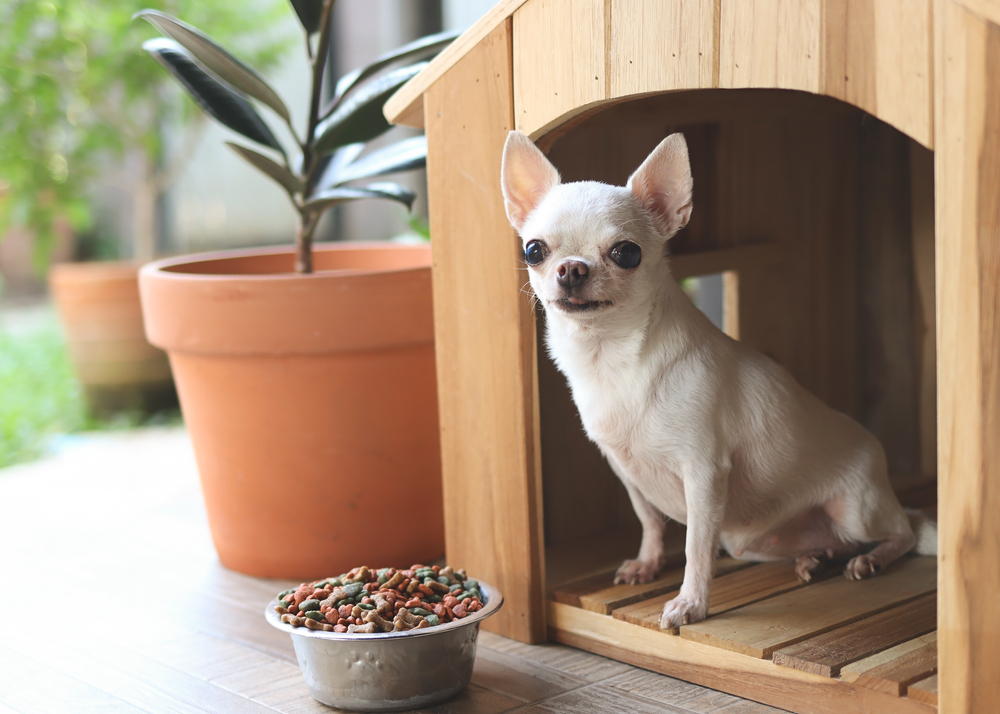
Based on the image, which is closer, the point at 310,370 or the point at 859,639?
the point at 859,639

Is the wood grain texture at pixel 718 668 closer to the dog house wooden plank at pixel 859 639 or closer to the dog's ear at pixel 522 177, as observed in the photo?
the dog house wooden plank at pixel 859 639

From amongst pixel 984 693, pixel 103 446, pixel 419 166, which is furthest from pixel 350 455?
pixel 103 446

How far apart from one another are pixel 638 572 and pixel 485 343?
485mm

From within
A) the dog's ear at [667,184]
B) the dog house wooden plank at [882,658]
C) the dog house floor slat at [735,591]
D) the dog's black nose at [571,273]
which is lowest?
the dog house floor slat at [735,591]

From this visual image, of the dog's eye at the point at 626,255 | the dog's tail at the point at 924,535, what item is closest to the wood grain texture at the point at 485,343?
the dog's eye at the point at 626,255

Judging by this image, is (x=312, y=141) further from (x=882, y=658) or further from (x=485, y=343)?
(x=882, y=658)

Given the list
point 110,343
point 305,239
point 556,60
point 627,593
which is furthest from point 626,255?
point 110,343

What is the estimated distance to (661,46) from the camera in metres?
1.47

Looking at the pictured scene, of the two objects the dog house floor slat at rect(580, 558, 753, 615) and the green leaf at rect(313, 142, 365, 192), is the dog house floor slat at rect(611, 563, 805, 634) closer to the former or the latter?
the dog house floor slat at rect(580, 558, 753, 615)

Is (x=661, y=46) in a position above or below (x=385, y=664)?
above

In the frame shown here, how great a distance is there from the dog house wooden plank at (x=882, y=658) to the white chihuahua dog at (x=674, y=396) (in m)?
0.26

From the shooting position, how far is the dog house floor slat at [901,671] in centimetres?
136

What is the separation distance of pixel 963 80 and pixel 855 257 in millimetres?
1379

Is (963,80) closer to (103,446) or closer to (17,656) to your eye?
(17,656)
